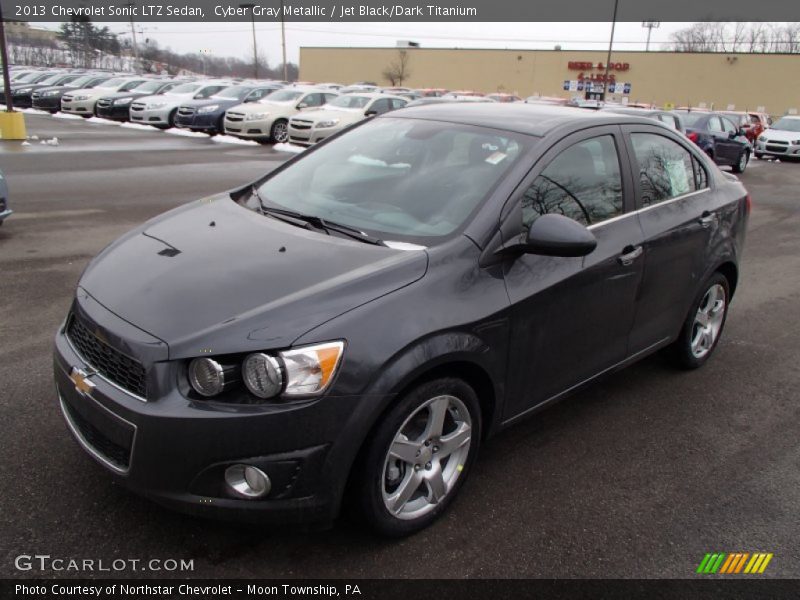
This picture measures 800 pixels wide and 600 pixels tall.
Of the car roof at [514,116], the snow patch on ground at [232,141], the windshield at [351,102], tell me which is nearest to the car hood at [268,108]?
the snow patch on ground at [232,141]

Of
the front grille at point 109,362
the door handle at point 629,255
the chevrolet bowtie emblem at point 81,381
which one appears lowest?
the chevrolet bowtie emblem at point 81,381

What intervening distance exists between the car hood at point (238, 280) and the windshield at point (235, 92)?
2154 centimetres

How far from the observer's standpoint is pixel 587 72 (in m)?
61.3

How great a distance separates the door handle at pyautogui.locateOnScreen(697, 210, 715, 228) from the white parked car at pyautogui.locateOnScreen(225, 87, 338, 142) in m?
17.7

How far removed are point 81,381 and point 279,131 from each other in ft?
62.4

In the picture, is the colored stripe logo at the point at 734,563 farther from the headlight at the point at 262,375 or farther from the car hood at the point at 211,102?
the car hood at the point at 211,102

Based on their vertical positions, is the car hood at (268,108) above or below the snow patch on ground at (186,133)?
above

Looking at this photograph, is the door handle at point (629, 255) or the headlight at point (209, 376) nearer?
the headlight at point (209, 376)

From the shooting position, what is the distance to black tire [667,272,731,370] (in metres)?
4.41

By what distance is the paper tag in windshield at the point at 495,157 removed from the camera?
3.28m

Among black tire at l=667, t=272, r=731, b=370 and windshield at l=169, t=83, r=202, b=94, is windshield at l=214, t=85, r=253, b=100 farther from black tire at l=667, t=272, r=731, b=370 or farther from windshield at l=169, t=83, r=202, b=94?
black tire at l=667, t=272, r=731, b=370

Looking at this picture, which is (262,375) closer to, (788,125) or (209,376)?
(209,376)

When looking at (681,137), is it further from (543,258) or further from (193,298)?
(193,298)

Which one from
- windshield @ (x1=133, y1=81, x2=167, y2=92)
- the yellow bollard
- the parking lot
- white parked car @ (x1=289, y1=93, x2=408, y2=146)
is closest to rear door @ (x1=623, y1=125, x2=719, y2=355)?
the parking lot
